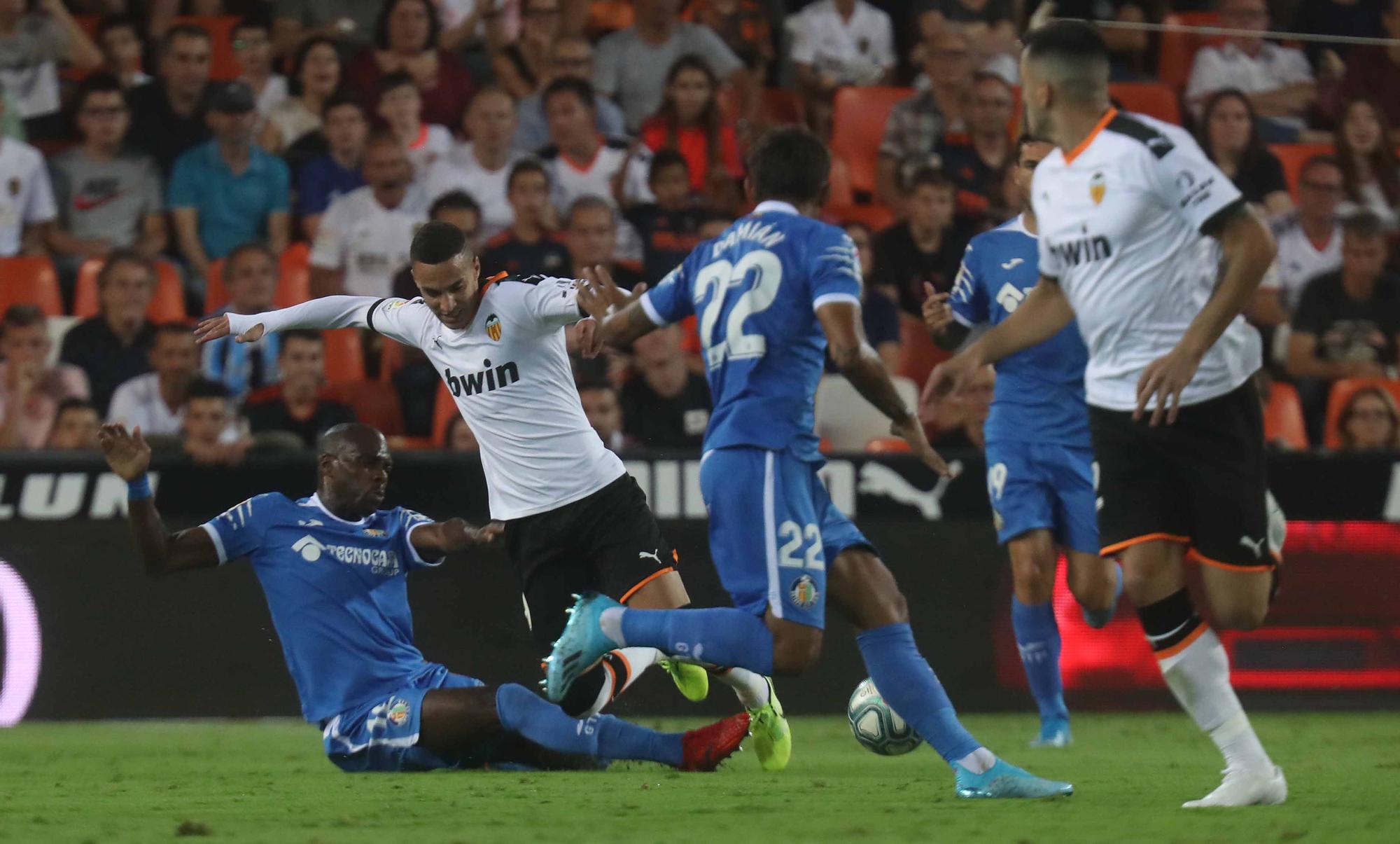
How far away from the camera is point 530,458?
657 cm

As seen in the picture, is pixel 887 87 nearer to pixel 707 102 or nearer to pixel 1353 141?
pixel 707 102

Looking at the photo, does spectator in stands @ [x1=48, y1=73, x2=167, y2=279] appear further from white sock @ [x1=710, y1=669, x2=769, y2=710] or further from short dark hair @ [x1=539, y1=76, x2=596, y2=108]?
white sock @ [x1=710, y1=669, x2=769, y2=710]

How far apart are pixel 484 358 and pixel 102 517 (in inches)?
133

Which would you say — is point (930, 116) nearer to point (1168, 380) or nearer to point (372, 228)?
point (372, 228)

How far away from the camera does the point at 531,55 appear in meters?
12.5

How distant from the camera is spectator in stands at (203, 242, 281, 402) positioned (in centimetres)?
1022

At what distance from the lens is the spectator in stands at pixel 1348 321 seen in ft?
36.8

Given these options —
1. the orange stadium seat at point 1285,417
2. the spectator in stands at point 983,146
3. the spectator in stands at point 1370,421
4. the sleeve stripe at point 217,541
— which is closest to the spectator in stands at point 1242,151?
the spectator in stands at point 983,146

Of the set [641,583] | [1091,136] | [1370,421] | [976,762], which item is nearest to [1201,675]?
[976,762]

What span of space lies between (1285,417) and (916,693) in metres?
6.28

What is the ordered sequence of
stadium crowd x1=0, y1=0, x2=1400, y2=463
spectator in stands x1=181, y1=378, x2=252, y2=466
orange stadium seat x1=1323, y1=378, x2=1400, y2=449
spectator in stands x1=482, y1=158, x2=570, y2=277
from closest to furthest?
spectator in stands x1=181, y1=378, x2=252, y2=466
stadium crowd x1=0, y1=0, x2=1400, y2=463
orange stadium seat x1=1323, y1=378, x2=1400, y2=449
spectator in stands x1=482, y1=158, x2=570, y2=277

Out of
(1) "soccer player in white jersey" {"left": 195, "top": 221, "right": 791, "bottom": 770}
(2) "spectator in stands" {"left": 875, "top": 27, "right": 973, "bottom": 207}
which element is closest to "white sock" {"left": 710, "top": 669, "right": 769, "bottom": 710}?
(1) "soccer player in white jersey" {"left": 195, "top": 221, "right": 791, "bottom": 770}

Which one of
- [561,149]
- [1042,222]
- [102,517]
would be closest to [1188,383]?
[1042,222]

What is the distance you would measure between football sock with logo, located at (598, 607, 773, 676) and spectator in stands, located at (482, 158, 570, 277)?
17.7 feet
